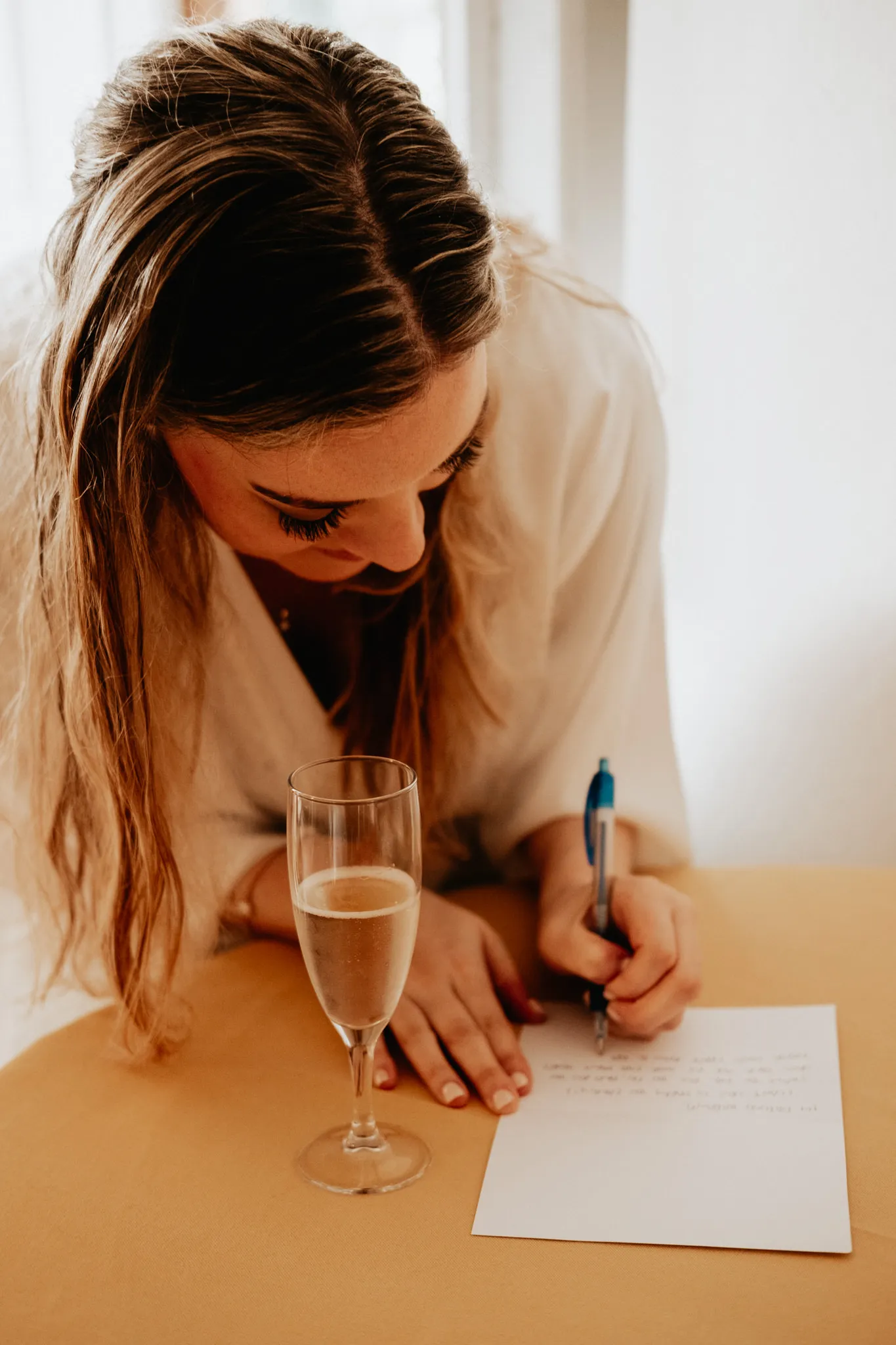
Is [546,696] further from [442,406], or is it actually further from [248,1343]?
[248,1343]

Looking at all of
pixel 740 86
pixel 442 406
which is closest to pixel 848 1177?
pixel 442 406

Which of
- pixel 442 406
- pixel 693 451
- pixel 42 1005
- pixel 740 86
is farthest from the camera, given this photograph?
pixel 693 451

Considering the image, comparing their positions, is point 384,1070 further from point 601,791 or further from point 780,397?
point 780,397

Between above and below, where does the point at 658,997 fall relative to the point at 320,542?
below

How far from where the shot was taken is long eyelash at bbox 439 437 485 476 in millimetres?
978

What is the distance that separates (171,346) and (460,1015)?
1.65ft

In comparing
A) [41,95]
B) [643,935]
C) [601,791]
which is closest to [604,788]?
[601,791]

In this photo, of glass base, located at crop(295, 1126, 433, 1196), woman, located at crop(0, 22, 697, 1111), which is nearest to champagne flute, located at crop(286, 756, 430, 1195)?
glass base, located at crop(295, 1126, 433, 1196)

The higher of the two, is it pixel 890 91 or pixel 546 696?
pixel 890 91

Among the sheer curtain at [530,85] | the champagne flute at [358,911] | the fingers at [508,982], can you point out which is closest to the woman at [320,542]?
the fingers at [508,982]

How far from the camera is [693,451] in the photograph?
7.06ft

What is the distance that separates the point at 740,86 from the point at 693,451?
54 centimetres

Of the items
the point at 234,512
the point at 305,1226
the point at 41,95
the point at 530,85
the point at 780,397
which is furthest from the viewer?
the point at 530,85

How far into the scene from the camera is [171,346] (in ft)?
2.73
